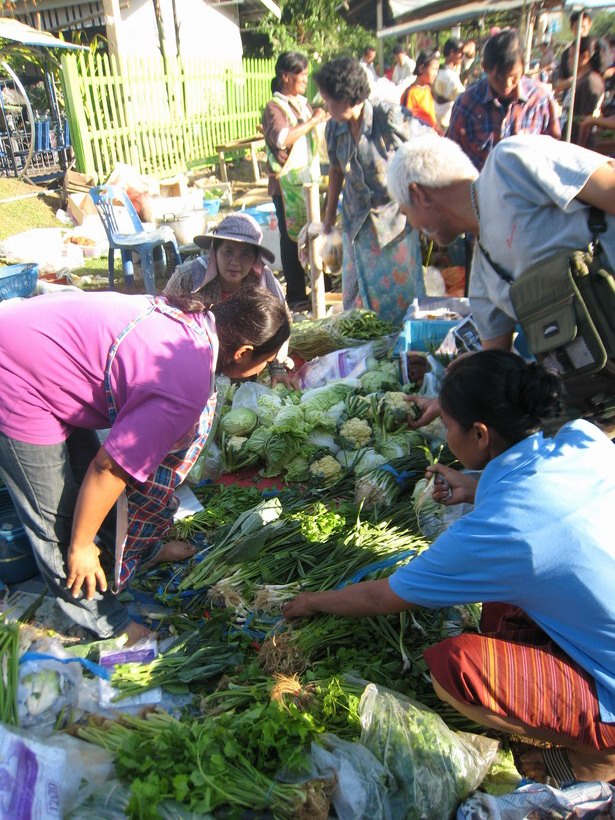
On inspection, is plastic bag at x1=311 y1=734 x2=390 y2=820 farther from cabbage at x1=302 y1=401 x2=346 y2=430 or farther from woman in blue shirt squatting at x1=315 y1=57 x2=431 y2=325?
woman in blue shirt squatting at x1=315 y1=57 x2=431 y2=325

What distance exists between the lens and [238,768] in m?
1.73

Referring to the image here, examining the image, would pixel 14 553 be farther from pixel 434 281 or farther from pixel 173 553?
pixel 434 281

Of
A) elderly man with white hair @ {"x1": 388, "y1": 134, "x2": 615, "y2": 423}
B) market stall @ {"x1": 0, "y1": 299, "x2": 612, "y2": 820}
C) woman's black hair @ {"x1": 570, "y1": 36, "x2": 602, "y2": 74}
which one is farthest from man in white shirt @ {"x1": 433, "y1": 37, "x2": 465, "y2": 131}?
elderly man with white hair @ {"x1": 388, "y1": 134, "x2": 615, "y2": 423}

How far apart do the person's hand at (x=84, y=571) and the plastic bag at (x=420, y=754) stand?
107 centimetres

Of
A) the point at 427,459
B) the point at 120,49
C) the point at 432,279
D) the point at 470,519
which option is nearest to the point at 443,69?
the point at 432,279

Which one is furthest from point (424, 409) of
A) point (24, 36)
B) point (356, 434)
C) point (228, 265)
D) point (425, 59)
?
point (24, 36)

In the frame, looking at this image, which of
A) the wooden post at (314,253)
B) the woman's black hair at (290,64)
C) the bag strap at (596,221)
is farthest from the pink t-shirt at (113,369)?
the woman's black hair at (290,64)

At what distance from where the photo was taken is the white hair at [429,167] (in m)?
2.57

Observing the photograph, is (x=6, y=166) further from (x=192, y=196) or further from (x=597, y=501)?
(x=597, y=501)

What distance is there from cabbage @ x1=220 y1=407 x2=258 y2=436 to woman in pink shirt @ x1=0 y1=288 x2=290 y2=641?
4.75 feet

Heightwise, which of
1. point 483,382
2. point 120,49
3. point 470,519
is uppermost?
point 120,49

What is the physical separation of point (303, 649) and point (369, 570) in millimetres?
493

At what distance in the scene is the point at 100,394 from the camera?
2.21 m

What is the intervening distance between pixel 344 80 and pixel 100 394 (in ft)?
10.9
